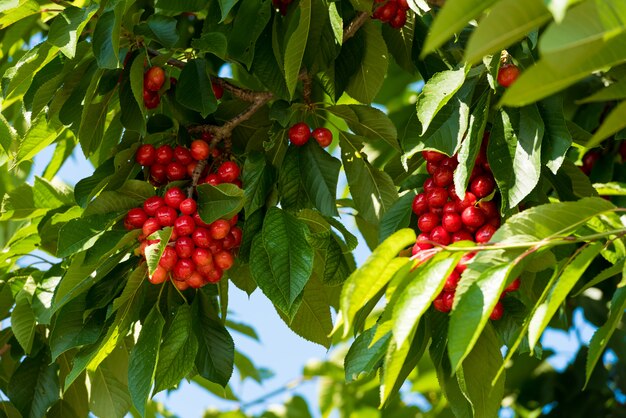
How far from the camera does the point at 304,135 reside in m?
2.28

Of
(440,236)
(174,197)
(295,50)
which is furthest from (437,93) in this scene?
(174,197)

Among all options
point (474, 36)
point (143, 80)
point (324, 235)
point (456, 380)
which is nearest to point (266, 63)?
point (143, 80)

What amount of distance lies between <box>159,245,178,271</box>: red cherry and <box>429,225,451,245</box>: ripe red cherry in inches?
21.1

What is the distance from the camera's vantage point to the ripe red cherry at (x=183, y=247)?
2.09 m

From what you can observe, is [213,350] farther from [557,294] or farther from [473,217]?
[557,294]

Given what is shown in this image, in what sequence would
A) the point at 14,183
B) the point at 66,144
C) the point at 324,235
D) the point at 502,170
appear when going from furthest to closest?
1. the point at 14,183
2. the point at 66,144
3. the point at 324,235
4. the point at 502,170

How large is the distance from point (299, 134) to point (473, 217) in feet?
1.70

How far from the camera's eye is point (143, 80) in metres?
2.32

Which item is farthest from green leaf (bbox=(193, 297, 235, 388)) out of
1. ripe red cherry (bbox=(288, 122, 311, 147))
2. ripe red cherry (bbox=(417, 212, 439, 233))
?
ripe red cherry (bbox=(417, 212, 439, 233))

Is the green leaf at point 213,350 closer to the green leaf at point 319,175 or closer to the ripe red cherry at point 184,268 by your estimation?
the ripe red cherry at point 184,268

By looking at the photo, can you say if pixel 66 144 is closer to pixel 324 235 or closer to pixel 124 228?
pixel 124 228

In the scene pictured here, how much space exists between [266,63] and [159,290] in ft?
1.91

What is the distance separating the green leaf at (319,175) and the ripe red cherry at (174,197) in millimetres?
277

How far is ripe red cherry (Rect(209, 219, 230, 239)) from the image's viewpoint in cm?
213
